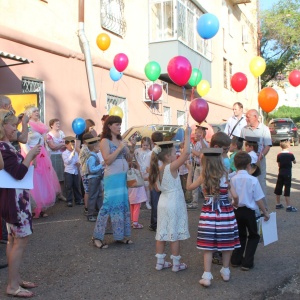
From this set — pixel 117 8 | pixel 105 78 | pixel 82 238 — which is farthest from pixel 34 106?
pixel 117 8

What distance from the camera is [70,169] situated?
8.53 meters

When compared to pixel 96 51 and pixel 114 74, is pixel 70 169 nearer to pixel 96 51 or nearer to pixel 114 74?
pixel 114 74

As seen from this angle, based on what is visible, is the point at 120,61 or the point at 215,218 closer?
the point at 215,218

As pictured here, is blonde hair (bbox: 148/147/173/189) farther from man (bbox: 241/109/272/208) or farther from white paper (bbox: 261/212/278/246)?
man (bbox: 241/109/272/208)

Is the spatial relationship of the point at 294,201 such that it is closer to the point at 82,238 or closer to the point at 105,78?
the point at 82,238

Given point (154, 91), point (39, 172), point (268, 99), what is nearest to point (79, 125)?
point (39, 172)

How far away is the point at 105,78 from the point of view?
12.2 metres

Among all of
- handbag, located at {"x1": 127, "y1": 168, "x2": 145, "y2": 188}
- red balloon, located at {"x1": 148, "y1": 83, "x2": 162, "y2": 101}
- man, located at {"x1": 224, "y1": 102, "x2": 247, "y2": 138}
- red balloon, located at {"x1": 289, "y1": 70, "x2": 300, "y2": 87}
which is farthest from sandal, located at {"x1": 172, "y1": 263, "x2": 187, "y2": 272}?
red balloon, located at {"x1": 148, "y1": 83, "x2": 162, "y2": 101}

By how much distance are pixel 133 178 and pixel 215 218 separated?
1.75 metres

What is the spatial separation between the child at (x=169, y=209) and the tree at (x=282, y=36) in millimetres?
32691

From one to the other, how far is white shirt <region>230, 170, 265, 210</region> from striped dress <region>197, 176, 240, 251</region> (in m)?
0.35

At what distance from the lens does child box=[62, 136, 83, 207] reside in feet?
28.0

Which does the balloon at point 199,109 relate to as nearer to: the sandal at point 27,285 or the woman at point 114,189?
the woman at point 114,189

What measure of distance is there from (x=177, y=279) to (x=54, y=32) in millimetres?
7713
